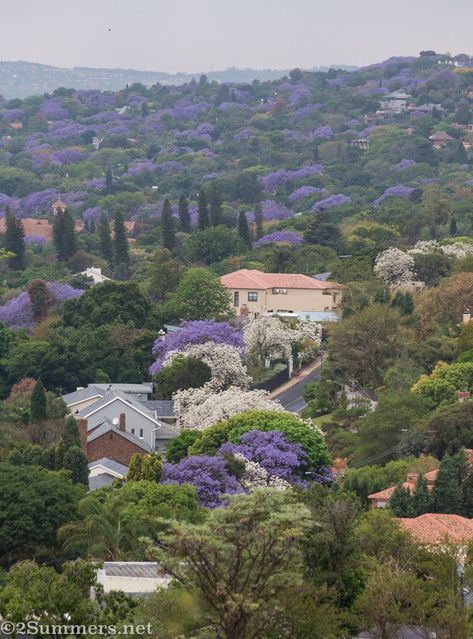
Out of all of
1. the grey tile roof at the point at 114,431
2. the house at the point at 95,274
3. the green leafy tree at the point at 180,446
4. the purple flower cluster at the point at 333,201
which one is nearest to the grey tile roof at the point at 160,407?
the grey tile roof at the point at 114,431

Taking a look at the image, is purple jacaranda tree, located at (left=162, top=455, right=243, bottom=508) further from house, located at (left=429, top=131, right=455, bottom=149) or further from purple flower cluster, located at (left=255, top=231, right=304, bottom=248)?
house, located at (left=429, top=131, right=455, bottom=149)

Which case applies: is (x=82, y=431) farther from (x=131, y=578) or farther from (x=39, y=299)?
(x=39, y=299)

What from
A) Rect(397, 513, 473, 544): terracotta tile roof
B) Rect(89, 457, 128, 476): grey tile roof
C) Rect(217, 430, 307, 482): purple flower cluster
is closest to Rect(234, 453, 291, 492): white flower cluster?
Rect(217, 430, 307, 482): purple flower cluster

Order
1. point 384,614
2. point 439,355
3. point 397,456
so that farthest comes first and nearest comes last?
point 439,355 < point 397,456 < point 384,614

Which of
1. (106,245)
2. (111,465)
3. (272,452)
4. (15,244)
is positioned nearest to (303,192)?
(106,245)

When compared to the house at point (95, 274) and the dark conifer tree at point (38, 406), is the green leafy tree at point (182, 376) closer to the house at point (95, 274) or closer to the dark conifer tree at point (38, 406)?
the dark conifer tree at point (38, 406)

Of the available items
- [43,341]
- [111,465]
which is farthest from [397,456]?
[43,341]

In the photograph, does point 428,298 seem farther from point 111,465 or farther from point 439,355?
point 111,465
